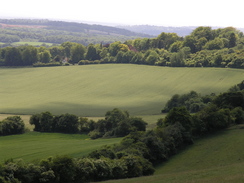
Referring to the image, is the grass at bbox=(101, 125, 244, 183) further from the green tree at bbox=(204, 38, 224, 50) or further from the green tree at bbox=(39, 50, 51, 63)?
the green tree at bbox=(39, 50, 51, 63)

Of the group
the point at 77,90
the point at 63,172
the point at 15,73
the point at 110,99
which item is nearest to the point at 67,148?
the point at 63,172

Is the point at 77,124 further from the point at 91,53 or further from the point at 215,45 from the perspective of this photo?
the point at 91,53

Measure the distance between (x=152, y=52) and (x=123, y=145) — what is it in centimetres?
10681

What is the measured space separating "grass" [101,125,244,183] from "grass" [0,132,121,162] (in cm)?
1133

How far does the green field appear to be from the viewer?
90125 millimetres

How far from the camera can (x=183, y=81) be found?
11281 centimetres

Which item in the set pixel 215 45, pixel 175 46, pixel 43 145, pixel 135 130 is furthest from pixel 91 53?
pixel 43 145

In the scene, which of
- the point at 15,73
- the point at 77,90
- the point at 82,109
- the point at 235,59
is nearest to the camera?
the point at 82,109

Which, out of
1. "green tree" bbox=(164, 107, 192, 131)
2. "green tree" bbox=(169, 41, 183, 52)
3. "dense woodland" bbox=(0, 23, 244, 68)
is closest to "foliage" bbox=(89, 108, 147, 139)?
"green tree" bbox=(164, 107, 192, 131)

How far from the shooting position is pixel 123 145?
150 ft

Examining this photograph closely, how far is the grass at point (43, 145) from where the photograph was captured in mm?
49000

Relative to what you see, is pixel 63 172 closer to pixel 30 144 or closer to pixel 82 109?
pixel 30 144

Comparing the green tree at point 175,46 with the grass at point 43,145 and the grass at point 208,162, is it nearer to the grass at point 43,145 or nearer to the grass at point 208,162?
the grass at point 43,145

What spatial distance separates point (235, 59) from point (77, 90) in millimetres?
47770
